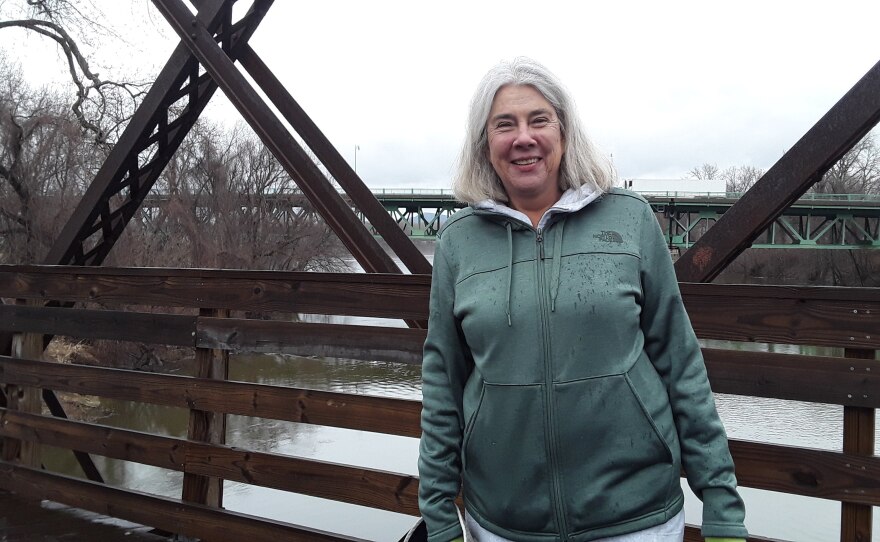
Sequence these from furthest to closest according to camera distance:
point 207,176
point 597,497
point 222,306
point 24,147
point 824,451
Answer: point 207,176 → point 24,147 → point 222,306 → point 824,451 → point 597,497

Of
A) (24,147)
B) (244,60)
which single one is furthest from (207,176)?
(244,60)

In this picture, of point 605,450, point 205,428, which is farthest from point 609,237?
point 205,428

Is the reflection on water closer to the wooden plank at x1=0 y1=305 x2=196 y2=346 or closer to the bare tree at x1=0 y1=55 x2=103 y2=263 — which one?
the wooden plank at x1=0 y1=305 x2=196 y2=346

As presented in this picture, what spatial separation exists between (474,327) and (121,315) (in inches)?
113

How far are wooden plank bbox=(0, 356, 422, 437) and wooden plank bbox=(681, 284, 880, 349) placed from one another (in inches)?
44.8

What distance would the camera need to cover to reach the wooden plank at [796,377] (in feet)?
7.61

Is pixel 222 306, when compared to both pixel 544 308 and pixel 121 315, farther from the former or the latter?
pixel 544 308

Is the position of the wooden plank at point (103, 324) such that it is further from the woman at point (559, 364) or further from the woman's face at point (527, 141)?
the woman's face at point (527, 141)

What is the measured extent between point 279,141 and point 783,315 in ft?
8.03

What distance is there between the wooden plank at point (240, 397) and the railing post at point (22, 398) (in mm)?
128

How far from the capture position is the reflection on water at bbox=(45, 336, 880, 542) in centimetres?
894

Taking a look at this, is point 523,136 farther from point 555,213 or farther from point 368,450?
point 368,450

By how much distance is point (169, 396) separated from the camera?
3783 millimetres

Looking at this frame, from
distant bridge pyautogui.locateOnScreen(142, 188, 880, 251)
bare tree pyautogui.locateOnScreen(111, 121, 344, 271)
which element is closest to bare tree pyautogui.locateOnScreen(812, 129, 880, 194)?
distant bridge pyautogui.locateOnScreen(142, 188, 880, 251)
